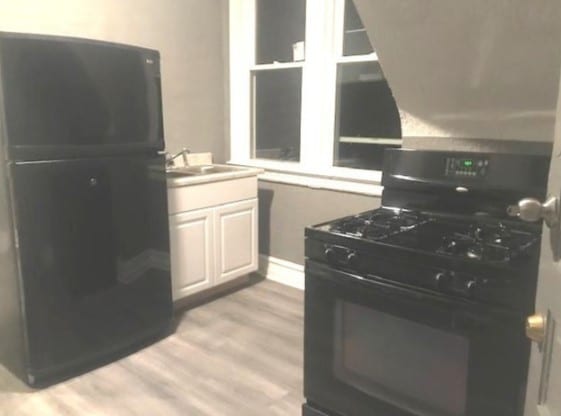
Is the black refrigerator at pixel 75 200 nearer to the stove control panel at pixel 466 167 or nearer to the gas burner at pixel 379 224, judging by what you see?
the gas burner at pixel 379 224

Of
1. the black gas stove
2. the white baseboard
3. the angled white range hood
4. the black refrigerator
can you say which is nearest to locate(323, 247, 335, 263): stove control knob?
the black gas stove

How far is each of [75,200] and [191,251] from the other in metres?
0.92

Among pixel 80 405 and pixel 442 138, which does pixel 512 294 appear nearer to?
pixel 442 138

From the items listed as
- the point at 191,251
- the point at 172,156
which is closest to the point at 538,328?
the point at 191,251

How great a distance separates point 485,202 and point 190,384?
151cm

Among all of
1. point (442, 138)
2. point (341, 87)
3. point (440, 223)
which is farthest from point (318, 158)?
point (440, 223)

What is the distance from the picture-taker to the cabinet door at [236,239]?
10.1 feet

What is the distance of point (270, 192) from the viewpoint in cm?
351

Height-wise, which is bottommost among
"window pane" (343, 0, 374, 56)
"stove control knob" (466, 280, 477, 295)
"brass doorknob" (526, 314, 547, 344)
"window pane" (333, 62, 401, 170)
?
"stove control knob" (466, 280, 477, 295)

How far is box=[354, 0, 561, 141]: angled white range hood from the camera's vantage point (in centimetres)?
139

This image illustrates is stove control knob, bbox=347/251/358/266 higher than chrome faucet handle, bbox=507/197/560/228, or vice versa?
chrome faucet handle, bbox=507/197/560/228

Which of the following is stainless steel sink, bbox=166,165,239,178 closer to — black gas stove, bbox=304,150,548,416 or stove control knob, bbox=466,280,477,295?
black gas stove, bbox=304,150,548,416

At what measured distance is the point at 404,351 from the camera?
1.52 meters

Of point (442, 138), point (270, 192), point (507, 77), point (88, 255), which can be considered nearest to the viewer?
point (507, 77)
